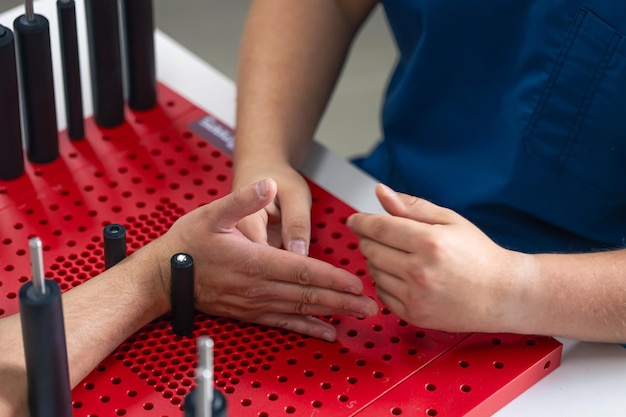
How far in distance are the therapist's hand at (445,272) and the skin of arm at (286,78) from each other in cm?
16

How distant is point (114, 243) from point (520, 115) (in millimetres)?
442

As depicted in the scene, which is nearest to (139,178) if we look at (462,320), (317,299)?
(317,299)

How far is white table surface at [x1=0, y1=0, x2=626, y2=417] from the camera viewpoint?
1026 millimetres

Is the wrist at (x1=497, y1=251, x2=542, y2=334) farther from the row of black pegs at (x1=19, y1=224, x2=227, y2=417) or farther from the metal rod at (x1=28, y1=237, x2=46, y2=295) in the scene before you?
the metal rod at (x1=28, y1=237, x2=46, y2=295)

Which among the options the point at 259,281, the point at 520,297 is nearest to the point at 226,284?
the point at 259,281

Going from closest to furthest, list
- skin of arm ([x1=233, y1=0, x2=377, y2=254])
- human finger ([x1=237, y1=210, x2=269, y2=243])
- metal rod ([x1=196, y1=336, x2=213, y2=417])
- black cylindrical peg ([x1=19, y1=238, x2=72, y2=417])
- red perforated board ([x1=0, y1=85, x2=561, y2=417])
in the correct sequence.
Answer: metal rod ([x1=196, y1=336, x2=213, y2=417]) < black cylindrical peg ([x1=19, y1=238, x2=72, y2=417]) < red perforated board ([x1=0, y1=85, x2=561, y2=417]) < human finger ([x1=237, y1=210, x2=269, y2=243]) < skin of arm ([x1=233, y1=0, x2=377, y2=254])

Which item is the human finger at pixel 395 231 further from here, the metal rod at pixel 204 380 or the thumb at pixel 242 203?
the metal rod at pixel 204 380

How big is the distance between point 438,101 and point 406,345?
34 cm

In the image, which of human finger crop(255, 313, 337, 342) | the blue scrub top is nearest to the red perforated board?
human finger crop(255, 313, 337, 342)

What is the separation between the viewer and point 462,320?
3.41 feet

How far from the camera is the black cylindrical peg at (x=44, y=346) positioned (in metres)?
0.83

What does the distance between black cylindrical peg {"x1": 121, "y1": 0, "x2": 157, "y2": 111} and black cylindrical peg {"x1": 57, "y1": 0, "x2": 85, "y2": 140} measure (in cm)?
8

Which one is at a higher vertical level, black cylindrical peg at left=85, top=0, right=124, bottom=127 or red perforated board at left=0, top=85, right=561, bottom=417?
black cylindrical peg at left=85, top=0, right=124, bottom=127

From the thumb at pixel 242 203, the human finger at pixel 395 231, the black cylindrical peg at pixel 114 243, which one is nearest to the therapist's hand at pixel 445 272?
the human finger at pixel 395 231
